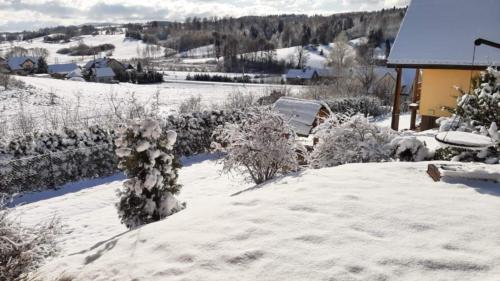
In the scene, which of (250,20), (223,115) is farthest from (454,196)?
(250,20)

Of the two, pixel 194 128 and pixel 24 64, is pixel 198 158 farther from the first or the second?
pixel 24 64

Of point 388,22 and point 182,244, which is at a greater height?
point 388,22

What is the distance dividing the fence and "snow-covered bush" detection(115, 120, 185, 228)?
6315 millimetres

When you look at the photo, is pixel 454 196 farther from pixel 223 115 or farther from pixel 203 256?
pixel 223 115

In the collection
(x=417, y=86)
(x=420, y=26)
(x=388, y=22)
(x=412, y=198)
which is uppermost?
(x=388, y=22)

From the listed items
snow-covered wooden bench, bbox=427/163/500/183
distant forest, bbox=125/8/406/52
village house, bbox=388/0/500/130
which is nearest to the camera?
snow-covered wooden bench, bbox=427/163/500/183

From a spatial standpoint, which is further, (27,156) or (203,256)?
(27,156)

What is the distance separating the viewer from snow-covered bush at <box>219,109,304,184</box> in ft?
30.8

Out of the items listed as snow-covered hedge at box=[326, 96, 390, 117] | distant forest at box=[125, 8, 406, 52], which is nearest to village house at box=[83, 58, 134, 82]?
distant forest at box=[125, 8, 406, 52]

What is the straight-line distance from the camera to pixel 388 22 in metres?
130

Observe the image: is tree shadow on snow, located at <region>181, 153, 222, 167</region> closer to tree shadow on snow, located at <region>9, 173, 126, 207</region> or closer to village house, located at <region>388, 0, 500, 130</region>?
tree shadow on snow, located at <region>9, 173, 126, 207</region>

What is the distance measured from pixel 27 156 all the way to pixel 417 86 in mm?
16510

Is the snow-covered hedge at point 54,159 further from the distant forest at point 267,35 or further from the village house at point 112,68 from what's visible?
the distant forest at point 267,35

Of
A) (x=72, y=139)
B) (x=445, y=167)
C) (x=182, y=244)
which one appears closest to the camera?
(x=182, y=244)
